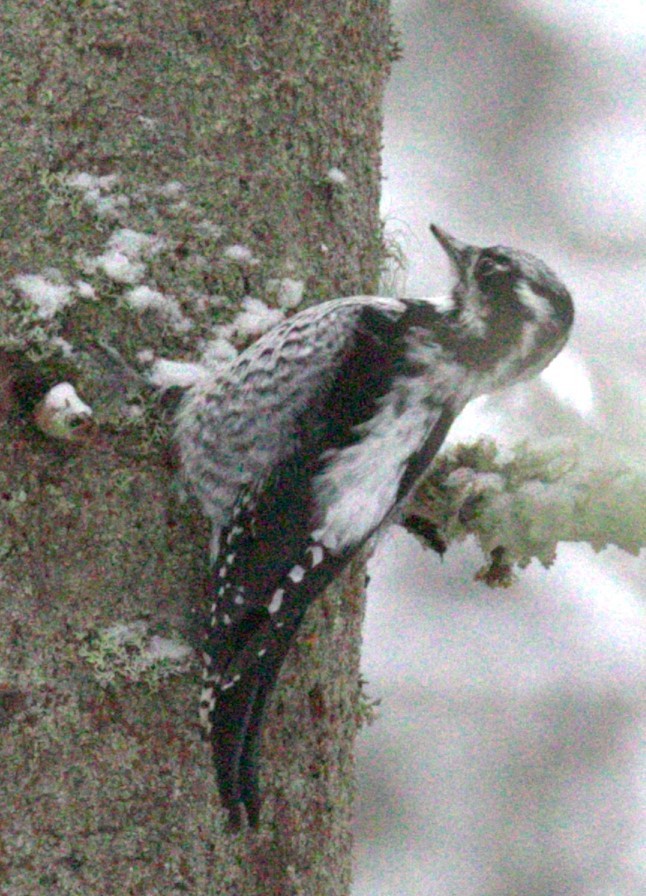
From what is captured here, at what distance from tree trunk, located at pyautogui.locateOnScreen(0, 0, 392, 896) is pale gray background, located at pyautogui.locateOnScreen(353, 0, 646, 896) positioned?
2.60 m

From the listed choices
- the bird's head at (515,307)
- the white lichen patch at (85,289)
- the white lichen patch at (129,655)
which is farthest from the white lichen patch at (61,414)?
the bird's head at (515,307)

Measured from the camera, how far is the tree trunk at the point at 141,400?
4.99 ft

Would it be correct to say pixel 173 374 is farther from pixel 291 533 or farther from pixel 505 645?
pixel 505 645

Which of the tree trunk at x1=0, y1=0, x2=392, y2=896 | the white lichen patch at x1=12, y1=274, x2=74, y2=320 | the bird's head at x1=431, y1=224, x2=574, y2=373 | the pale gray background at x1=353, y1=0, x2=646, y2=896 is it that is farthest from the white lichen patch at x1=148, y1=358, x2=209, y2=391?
the pale gray background at x1=353, y1=0, x2=646, y2=896

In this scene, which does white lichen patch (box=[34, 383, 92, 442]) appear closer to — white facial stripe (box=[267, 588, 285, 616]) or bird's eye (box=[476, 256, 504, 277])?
white facial stripe (box=[267, 588, 285, 616])

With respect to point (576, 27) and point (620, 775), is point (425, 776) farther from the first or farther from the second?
point (576, 27)

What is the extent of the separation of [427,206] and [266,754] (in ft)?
9.48

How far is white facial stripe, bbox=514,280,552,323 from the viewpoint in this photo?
1.94 meters

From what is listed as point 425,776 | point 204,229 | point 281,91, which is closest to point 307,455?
point 204,229

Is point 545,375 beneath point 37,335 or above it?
beneath

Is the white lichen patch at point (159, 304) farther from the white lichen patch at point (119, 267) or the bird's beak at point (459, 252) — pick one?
the bird's beak at point (459, 252)

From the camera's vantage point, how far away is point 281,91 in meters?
1.75

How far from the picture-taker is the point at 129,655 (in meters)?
1.54

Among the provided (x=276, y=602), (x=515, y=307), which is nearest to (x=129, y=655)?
(x=276, y=602)
